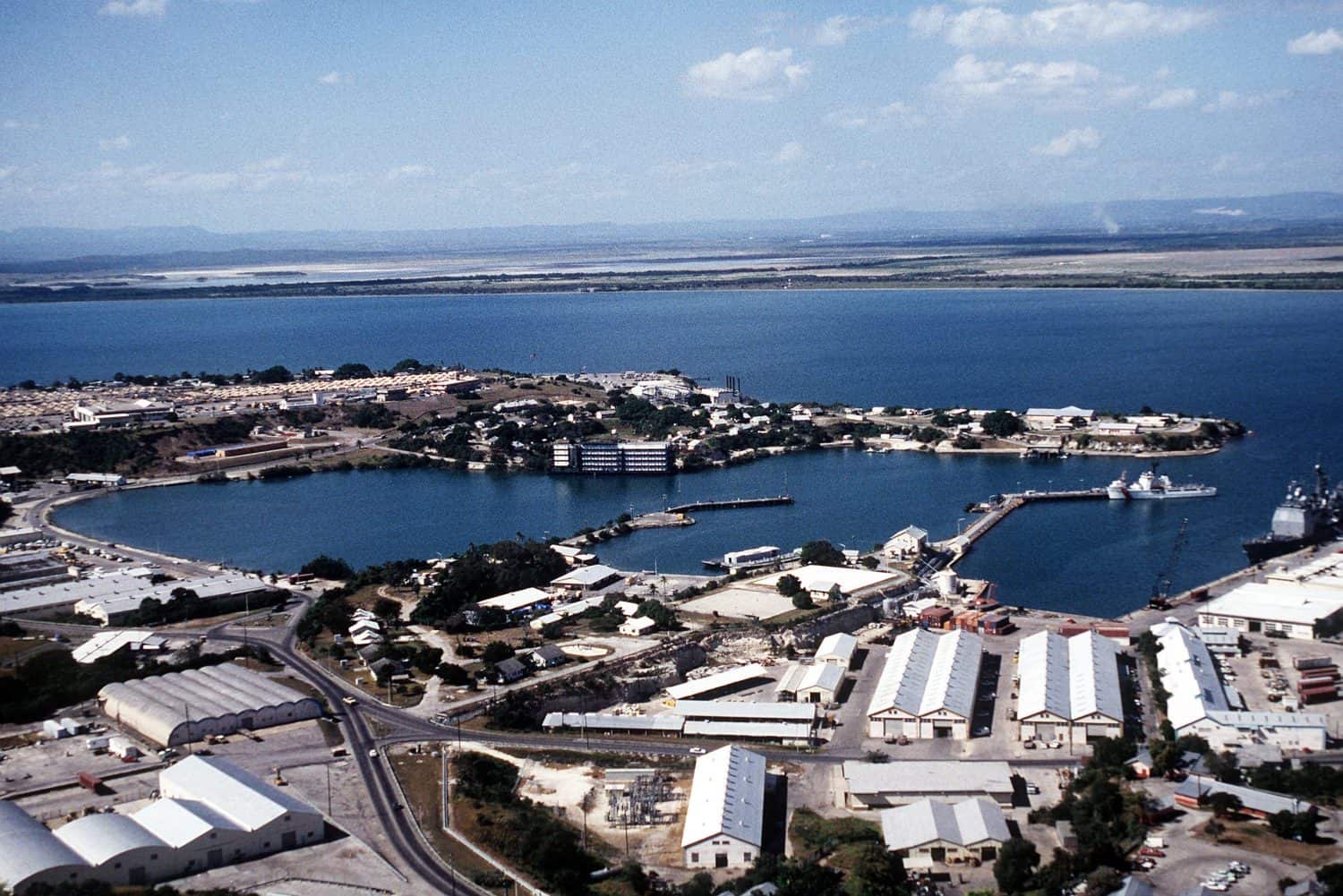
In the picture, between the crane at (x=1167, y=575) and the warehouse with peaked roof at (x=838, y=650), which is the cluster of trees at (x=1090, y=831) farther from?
the crane at (x=1167, y=575)

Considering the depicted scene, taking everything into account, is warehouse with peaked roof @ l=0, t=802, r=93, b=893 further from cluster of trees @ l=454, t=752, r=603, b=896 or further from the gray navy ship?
the gray navy ship

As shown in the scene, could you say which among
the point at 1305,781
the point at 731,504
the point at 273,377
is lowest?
the point at 731,504

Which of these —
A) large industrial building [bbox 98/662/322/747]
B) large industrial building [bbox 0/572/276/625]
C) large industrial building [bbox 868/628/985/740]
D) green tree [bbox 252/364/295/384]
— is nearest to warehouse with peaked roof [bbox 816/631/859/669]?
large industrial building [bbox 868/628/985/740]

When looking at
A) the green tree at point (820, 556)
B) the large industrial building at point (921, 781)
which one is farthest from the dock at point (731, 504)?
the large industrial building at point (921, 781)

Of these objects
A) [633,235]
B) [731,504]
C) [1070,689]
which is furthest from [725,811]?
[633,235]

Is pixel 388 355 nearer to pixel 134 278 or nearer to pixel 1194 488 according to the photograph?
pixel 1194 488

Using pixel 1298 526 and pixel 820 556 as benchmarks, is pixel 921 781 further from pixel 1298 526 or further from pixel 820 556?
pixel 1298 526
